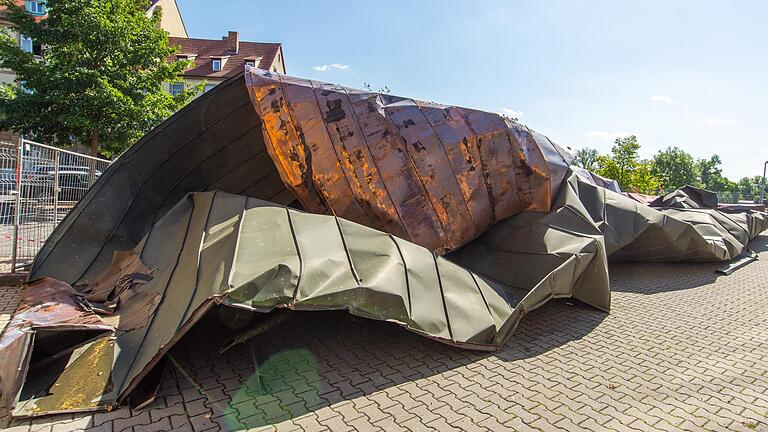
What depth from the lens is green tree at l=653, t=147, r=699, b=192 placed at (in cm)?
5150

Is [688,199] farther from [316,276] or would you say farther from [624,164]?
[624,164]

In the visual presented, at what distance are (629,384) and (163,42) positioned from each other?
1825 cm

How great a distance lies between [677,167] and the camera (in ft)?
173

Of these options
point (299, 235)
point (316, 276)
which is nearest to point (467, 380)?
point (316, 276)

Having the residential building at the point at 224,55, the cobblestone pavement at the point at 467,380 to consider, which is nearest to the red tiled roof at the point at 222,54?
the residential building at the point at 224,55

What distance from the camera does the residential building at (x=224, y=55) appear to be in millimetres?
36000

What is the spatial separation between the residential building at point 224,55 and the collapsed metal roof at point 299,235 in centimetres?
3312

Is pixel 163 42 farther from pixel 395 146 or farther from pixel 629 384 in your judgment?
pixel 629 384

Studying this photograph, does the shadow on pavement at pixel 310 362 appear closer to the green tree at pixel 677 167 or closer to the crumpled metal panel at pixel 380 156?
the crumpled metal panel at pixel 380 156

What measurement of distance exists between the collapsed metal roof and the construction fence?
133cm

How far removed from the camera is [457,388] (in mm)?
3338

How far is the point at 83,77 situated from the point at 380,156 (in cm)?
1364

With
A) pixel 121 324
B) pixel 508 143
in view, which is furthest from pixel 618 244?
pixel 121 324

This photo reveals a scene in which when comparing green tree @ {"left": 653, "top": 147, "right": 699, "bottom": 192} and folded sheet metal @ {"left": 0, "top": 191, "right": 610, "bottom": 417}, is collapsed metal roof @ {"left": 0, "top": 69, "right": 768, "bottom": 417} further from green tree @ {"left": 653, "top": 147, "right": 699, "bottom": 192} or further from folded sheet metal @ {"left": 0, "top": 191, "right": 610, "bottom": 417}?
green tree @ {"left": 653, "top": 147, "right": 699, "bottom": 192}
